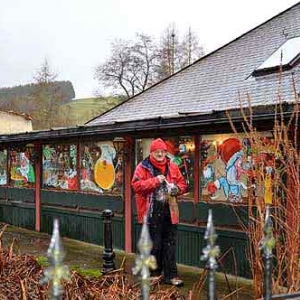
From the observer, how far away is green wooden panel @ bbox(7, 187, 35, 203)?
12.7 metres

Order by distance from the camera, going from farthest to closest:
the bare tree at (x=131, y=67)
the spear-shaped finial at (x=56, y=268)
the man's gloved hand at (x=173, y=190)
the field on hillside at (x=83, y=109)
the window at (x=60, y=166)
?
1. the bare tree at (x=131, y=67)
2. the field on hillside at (x=83, y=109)
3. the window at (x=60, y=166)
4. the man's gloved hand at (x=173, y=190)
5. the spear-shaped finial at (x=56, y=268)

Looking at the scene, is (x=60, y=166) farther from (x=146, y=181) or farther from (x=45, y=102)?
(x=45, y=102)

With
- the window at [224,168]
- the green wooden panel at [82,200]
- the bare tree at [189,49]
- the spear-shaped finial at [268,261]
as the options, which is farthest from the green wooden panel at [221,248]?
the bare tree at [189,49]

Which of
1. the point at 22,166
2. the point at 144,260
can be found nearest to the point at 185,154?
the point at 22,166

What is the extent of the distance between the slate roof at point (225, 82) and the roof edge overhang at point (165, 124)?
0.43 m

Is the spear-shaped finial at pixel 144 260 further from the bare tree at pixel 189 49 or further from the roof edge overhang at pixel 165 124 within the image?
the bare tree at pixel 189 49

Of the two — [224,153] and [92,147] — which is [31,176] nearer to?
[92,147]

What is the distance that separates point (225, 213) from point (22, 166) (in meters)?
6.68

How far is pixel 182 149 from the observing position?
8.60 meters

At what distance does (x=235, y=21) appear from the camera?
36.9 m

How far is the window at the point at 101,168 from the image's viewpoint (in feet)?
32.8

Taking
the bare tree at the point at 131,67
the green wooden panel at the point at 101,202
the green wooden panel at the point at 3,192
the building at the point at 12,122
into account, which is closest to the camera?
the green wooden panel at the point at 101,202

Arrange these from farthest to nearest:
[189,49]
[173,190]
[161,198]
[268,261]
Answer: [189,49]
[161,198]
[173,190]
[268,261]

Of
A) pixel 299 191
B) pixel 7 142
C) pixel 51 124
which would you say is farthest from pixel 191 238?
pixel 51 124
